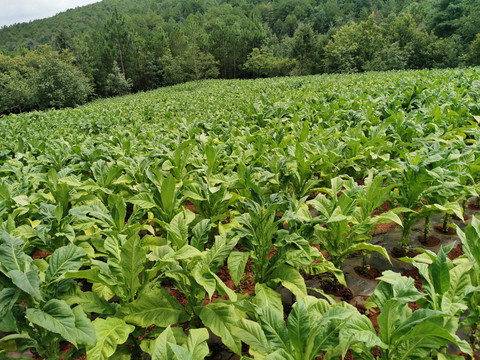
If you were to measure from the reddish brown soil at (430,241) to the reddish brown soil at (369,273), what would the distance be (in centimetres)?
73

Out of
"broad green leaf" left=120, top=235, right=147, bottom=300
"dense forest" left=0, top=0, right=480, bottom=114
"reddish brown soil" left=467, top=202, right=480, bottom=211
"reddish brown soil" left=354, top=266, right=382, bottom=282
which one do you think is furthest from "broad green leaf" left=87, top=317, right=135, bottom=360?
"dense forest" left=0, top=0, right=480, bottom=114

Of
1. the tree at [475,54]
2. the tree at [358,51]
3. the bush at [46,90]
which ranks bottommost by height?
the tree at [475,54]

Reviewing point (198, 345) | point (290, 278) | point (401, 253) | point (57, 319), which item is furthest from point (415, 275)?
point (57, 319)

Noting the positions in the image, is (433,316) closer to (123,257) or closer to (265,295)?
(265,295)

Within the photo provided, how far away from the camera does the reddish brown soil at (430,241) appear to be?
9.85ft

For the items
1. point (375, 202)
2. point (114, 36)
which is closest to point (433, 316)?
point (375, 202)

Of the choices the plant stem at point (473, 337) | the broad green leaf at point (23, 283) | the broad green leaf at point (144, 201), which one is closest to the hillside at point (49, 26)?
the broad green leaf at point (144, 201)

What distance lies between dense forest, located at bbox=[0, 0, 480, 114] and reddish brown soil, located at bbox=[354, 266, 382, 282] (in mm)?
34578

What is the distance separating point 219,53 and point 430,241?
68874 millimetres

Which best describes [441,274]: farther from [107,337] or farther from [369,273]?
[107,337]

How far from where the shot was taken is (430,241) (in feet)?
10.0

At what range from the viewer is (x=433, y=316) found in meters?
1.37

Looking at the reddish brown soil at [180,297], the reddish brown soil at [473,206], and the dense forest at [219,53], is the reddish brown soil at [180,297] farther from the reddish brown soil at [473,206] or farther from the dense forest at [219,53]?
the dense forest at [219,53]

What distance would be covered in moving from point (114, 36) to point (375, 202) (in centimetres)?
6637
